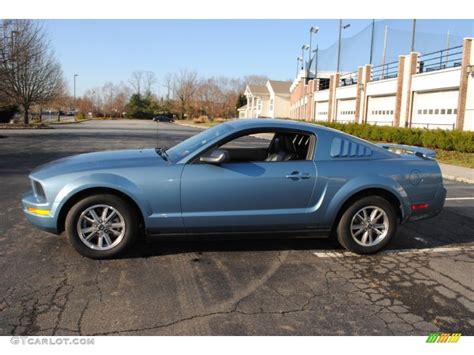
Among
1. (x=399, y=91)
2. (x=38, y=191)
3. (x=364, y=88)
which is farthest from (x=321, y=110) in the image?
(x=38, y=191)

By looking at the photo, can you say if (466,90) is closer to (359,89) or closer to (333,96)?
(359,89)

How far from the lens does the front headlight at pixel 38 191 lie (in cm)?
433

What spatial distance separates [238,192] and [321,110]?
42557 millimetres

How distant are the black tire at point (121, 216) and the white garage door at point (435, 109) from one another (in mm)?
20854

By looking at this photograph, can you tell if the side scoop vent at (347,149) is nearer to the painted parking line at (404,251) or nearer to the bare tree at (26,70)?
the painted parking line at (404,251)

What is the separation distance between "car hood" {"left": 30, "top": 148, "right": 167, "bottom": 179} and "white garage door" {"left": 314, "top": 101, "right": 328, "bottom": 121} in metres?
40.1

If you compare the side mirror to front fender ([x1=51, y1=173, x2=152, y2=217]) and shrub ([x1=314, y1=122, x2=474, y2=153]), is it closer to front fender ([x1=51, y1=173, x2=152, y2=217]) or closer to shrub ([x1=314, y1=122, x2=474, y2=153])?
front fender ([x1=51, y1=173, x2=152, y2=217])

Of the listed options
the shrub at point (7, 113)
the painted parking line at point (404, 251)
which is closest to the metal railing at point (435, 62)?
the painted parking line at point (404, 251)

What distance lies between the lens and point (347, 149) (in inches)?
188

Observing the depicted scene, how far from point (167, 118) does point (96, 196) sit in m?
83.7

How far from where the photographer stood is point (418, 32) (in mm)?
52938

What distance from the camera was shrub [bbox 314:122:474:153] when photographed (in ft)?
55.6

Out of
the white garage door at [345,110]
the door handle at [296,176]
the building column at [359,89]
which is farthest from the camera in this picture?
the white garage door at [345,110]

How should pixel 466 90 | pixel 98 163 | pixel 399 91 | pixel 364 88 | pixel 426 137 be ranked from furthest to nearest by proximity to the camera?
1. pixel 364 88
2. pixel 399 91
3. pixel 466 90
4. pixel 426 137
5. pixel 98 163
